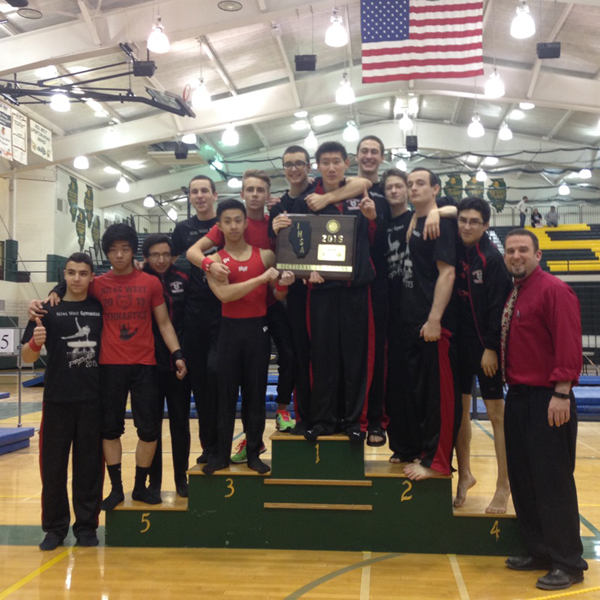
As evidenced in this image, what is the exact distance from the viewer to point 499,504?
3822 millimetres

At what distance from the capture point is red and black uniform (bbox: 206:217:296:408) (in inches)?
163

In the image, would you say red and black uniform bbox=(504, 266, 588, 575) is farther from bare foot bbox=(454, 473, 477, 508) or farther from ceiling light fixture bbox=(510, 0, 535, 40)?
ceiling light fixture bbox=(510, 0, 535, 40)

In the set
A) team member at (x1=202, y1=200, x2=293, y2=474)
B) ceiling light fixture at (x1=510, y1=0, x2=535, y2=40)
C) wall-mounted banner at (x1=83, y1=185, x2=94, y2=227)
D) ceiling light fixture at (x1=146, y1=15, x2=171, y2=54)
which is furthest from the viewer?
wall-mounted banner at (x1=83, y1=185, x2=94, y2=227)

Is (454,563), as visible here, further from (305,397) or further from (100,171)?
(100,171)

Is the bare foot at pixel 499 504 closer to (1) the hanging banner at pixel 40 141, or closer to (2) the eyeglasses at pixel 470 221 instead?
(2) the eyeglasses at pixel 470 221

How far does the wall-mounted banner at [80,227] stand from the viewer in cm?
2055

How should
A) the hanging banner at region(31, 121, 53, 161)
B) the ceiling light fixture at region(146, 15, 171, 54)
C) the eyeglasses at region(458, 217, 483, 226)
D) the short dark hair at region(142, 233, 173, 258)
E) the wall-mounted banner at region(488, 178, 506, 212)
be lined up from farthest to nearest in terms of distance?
the wall-mounted banner at region(488, 178, 506, 212), the hanging banner at region(31, 121, 53, 161), the ceiling light fixture at region(146, 15, 171, 54), the short dark hair at region(142, 233, 173, 258), the eyeglasses at region(458, 217, 483, 226)

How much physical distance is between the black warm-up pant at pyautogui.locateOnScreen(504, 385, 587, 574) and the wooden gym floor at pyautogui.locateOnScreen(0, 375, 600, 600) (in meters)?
0.19

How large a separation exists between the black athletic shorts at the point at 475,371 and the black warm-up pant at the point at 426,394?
11 centimetres

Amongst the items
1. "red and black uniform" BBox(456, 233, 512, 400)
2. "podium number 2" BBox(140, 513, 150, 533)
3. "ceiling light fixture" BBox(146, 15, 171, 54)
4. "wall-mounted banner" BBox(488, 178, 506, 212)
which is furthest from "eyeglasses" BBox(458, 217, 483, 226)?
"wall-mounted banner" BBox(488, 178, 506, 212)

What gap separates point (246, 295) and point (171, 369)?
0.72m

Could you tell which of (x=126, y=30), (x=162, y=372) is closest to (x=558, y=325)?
(x=162, y=372)

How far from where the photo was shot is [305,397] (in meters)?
4.09

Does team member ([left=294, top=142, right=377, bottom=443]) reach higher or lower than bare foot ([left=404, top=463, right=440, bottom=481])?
higher
